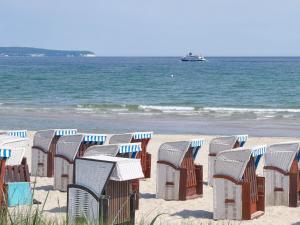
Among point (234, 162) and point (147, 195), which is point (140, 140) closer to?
point (147, 195)

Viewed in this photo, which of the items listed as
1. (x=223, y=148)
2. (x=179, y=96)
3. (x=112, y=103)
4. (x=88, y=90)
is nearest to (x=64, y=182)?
(x=223, y=148)

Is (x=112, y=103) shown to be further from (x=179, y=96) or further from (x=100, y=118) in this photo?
(x=100, y=118)

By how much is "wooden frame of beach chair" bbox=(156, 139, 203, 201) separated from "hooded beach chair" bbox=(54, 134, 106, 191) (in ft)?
4.15

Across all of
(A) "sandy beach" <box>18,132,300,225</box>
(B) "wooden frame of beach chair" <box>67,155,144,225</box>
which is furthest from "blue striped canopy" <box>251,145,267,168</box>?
(B) "wooden frame of beach chair" <box>67,155,144,225</box>

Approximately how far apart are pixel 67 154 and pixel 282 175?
3.35 metres

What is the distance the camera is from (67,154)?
11359 mm

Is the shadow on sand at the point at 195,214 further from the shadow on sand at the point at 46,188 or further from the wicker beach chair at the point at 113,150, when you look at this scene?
the shadow on sand at the point at 46,188

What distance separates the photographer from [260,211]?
9883mm

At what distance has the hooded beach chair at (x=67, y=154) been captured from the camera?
445 inches

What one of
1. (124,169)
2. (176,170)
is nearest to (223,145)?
(176,170)

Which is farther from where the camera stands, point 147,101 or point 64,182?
point 147,101

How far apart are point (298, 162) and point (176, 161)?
1.84 metres

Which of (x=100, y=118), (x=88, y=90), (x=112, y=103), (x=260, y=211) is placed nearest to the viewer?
(x=260, y=211)

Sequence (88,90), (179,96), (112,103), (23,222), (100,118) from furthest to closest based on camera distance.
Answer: (88,90)
(179,96)
(112,103)
(100,118)
(23,222)
